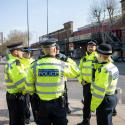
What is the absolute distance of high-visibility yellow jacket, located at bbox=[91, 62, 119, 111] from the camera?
224 inches

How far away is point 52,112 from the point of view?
5.29 meters

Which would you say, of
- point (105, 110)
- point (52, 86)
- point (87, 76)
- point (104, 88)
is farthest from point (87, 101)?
point (52, 86)

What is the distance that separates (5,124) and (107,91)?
362 centimetres

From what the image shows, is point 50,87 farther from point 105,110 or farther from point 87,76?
point 87,76

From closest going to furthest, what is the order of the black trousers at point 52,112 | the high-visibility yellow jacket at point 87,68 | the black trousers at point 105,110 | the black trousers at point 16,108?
the black trousers at point 52,112 < the black trousers at point 105,110 < the black trousers at point 16,108 < the high-visibility yellow jacket at point 87,68

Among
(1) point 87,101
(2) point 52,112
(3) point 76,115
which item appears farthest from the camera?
(3) point 76,115

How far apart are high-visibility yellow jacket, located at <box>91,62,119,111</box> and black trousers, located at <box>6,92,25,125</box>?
5.17 ft

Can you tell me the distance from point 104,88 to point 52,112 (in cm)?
89

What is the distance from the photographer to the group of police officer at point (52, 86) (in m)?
5.34

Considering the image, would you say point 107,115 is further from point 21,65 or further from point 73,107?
point 73,107

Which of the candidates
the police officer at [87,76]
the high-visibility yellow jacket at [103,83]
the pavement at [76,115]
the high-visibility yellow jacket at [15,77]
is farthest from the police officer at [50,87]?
the pavement at [76,115]

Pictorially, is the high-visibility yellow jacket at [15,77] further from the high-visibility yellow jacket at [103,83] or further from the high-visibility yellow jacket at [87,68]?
the high-visibility yellow jacket at [87,68]

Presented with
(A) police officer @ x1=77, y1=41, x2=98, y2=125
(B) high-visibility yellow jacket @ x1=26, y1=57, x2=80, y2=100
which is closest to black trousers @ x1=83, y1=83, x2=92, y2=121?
(A) police officer @ x1=77, y1=41, x2=98, y2=125

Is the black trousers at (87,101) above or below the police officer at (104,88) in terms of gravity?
below
